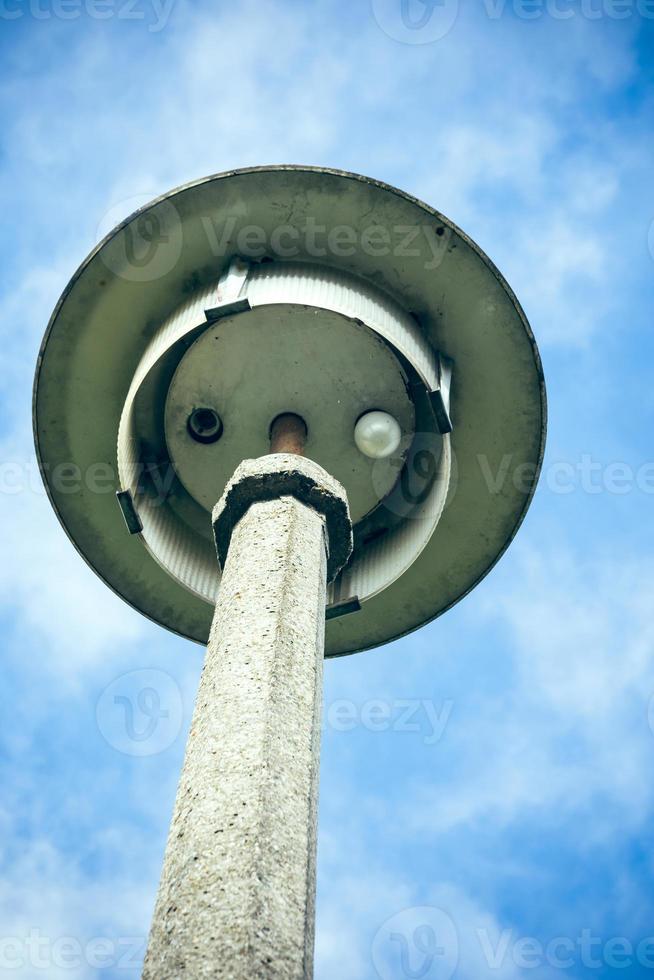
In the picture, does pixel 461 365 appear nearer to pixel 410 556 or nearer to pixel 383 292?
pixel 383 292

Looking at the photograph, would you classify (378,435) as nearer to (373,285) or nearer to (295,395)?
(295,395)

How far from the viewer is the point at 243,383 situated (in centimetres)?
1054

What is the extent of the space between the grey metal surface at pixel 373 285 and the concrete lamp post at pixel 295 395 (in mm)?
23

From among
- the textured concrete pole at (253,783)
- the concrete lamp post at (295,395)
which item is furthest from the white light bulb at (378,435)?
the textured concrete pole at (253,783)

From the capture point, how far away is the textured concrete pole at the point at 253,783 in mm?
4668

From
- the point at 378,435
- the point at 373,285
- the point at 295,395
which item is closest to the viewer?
the point at 378,435

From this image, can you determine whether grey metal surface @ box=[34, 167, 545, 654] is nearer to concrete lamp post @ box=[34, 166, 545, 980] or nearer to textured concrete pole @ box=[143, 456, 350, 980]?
concrete lamp post @ box=[34, 166, 545, 980]

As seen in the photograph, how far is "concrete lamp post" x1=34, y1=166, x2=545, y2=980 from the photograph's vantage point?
10.2m

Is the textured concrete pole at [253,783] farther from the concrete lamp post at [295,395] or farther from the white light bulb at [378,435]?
the white light bulb at [378,435]

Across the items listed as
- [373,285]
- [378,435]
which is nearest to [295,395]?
[378,435]

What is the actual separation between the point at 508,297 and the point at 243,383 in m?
3.18

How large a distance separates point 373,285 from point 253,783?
6805mm

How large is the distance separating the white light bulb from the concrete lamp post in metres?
0.03

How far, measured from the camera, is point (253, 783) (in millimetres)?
5512
